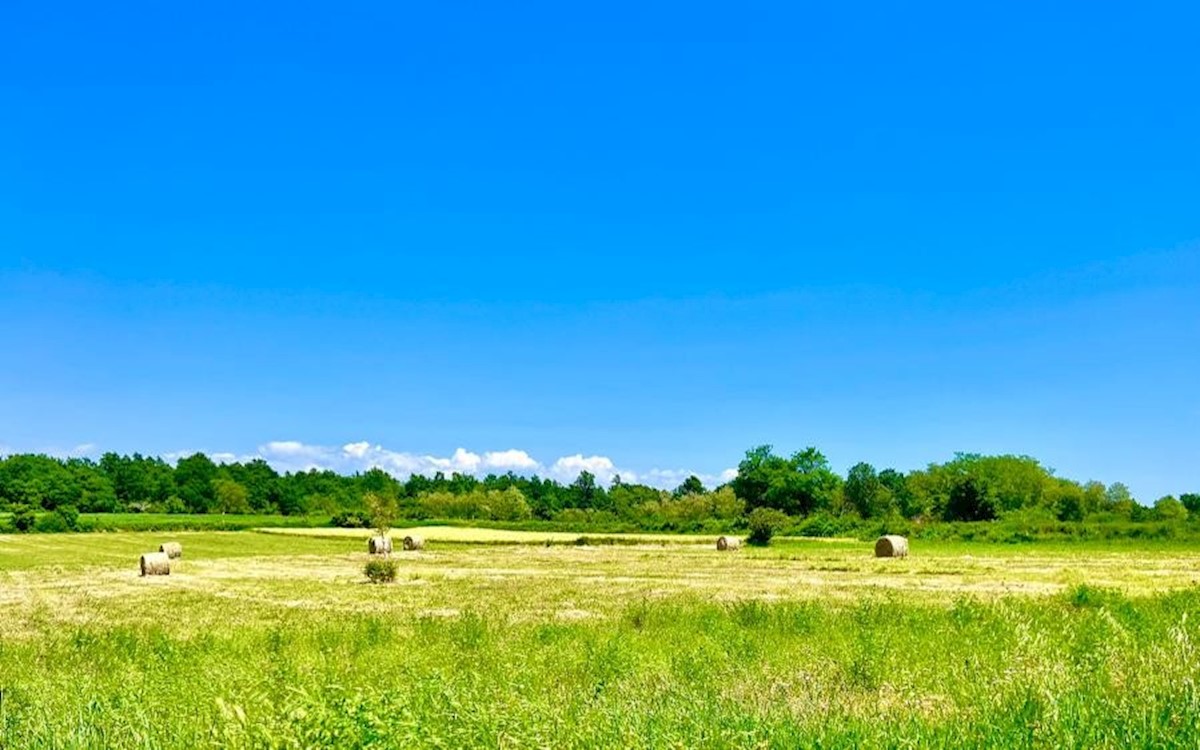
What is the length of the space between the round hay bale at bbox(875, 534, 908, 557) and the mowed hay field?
52.5ft

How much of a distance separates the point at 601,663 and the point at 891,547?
149 ft

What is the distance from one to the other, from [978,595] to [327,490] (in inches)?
7139

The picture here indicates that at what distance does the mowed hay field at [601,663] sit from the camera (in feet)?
22.4

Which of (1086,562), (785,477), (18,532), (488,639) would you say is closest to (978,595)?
(488,639)

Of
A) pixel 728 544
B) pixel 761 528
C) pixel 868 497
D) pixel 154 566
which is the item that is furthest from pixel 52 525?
pixel 868 497

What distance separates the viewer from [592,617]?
2127 centimetres

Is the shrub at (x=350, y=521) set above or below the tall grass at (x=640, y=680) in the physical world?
A: below

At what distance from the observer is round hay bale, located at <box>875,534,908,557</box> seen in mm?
53938

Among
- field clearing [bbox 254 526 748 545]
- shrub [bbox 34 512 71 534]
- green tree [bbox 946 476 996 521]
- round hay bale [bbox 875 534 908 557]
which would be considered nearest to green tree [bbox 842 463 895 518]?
green tree [bbox 946 476 996 521]

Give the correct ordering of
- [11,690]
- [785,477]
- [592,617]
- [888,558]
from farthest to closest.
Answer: [785,477] → [888,558] → [592,617] → [11,690]

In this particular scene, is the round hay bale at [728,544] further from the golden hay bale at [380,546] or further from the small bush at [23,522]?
the small bush at [23,522]

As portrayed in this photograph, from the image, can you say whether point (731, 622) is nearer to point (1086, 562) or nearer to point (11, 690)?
point (11, 690)

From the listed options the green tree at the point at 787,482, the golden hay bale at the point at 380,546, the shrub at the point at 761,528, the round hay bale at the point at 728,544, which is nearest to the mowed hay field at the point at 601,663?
the golden hay bale at the point at 380,546

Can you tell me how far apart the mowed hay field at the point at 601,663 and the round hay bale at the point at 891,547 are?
631 inches
